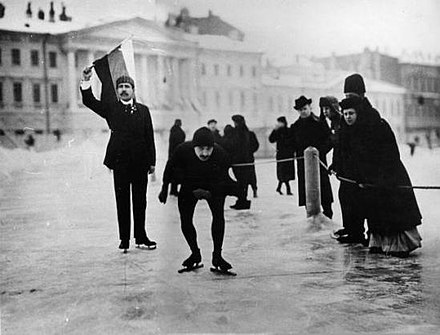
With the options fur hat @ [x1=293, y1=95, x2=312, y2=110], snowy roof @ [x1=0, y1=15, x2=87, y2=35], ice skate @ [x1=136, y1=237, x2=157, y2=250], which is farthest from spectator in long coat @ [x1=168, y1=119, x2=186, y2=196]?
snowy roof @ [x1=0, y1=15, x2=87, y2=35]

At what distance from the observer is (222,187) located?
3666 mm

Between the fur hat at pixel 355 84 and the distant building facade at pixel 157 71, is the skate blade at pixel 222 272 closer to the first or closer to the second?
the distant building facade at pixel 157 71

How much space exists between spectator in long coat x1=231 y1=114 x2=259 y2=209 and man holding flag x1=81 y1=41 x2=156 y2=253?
56 centimetres

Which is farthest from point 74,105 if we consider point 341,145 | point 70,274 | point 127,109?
point 341,145

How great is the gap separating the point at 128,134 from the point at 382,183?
184 cm

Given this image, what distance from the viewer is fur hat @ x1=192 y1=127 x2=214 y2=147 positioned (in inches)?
142

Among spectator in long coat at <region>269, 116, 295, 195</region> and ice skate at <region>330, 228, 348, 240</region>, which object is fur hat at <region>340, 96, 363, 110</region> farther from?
ice skate at <region>330, 228, 348, 240</region>

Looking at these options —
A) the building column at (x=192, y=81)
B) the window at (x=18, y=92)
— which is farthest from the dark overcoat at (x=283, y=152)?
the window at (x=18, y=92)

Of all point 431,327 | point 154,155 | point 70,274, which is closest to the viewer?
point 431,327

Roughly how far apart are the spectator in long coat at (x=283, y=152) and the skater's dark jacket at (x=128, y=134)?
908 mm

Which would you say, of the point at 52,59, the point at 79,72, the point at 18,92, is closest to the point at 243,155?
the point at 79,72

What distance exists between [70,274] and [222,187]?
1.12m

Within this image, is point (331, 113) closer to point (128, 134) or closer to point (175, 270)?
point (128, 134)

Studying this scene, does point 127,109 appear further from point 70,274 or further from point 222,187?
point 70,274
